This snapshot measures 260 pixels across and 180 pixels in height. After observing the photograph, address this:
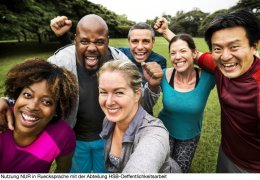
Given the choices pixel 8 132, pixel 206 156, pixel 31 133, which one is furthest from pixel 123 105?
pixel 206 156

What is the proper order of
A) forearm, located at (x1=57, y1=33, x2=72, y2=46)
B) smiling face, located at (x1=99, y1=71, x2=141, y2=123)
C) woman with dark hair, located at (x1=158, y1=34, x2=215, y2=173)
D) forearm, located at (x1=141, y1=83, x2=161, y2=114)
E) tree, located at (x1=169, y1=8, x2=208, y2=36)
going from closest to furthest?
1. smiling face, located at (x1=99, y1=71, x2=141, y2=123)
2. forearm, located at (x1=141, y1=83, x2=161, y2=114)
3. woman with dark hair, located at (x1=158, y1=34, x2=215, y2=173)
4. forearm, located at (x1=57, y1=33, x2=72, y2=46)
5. tree, located at (x1=169, y1=8, x2=208, y2=36)

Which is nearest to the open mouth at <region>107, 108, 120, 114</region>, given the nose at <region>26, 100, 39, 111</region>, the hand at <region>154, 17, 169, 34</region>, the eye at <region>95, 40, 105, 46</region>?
the nose at <region>26, 100, 39, 111</region>

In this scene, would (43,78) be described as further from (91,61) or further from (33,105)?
(91,61)

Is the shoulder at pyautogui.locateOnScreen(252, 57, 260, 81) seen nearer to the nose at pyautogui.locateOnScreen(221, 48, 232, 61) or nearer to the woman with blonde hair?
the nose at pyautogui.locateOnScreen(221, 48, 232, 61)

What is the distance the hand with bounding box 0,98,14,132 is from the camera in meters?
1.91

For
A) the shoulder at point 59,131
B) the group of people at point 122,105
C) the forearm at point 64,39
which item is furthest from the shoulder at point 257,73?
the forearm at point 64,39

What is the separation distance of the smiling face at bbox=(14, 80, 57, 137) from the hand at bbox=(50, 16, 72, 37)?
0.88 meters

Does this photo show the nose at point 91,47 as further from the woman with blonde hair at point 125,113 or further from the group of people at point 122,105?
the woman with blonde hair at point 125,113

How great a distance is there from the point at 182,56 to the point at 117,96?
1.01 m

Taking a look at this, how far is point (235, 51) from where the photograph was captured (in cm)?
201

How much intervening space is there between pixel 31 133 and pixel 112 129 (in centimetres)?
60

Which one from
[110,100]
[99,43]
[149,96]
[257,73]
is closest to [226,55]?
[257,73]

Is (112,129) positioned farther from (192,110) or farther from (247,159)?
(247,159)

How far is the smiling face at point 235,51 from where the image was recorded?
2004 mm
